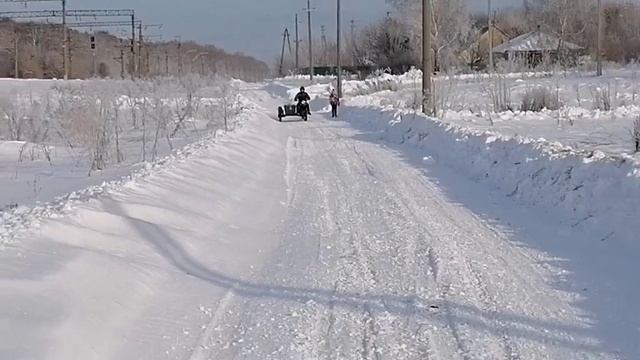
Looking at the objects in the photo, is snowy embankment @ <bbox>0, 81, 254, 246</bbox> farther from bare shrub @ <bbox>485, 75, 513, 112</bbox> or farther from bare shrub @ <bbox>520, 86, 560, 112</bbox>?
bare shrub @ <bbox>520, 86, 560, 112</bbox>

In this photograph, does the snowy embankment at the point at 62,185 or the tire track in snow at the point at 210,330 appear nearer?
the tire track in snow at the point at 210,330

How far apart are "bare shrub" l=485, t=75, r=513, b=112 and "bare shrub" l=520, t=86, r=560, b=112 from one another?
738 millimetres

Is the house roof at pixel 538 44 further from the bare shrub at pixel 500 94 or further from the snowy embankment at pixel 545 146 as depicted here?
the bare shrub at pixel 500 94

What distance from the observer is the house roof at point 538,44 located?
88.8m

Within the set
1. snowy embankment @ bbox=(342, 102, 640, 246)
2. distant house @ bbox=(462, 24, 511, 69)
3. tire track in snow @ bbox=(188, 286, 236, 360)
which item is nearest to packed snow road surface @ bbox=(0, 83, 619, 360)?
tire track in snow @ bbox=(188, 286, 236, 360)

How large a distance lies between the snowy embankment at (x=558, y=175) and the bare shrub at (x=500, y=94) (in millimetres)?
16807

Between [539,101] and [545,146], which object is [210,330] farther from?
[539,101]

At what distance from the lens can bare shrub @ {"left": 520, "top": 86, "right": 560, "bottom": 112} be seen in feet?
124

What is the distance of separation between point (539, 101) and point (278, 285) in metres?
31.8

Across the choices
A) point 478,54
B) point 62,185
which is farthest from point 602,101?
point 478,54

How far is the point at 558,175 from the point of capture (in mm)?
12609

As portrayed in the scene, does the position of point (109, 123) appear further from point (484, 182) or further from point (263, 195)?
point (484, 182)

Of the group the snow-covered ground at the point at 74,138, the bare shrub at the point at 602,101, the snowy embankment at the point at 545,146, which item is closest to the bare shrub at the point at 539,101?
the snowy embankment at the point at 545,146

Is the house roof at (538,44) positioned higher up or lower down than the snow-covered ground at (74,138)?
higher up
